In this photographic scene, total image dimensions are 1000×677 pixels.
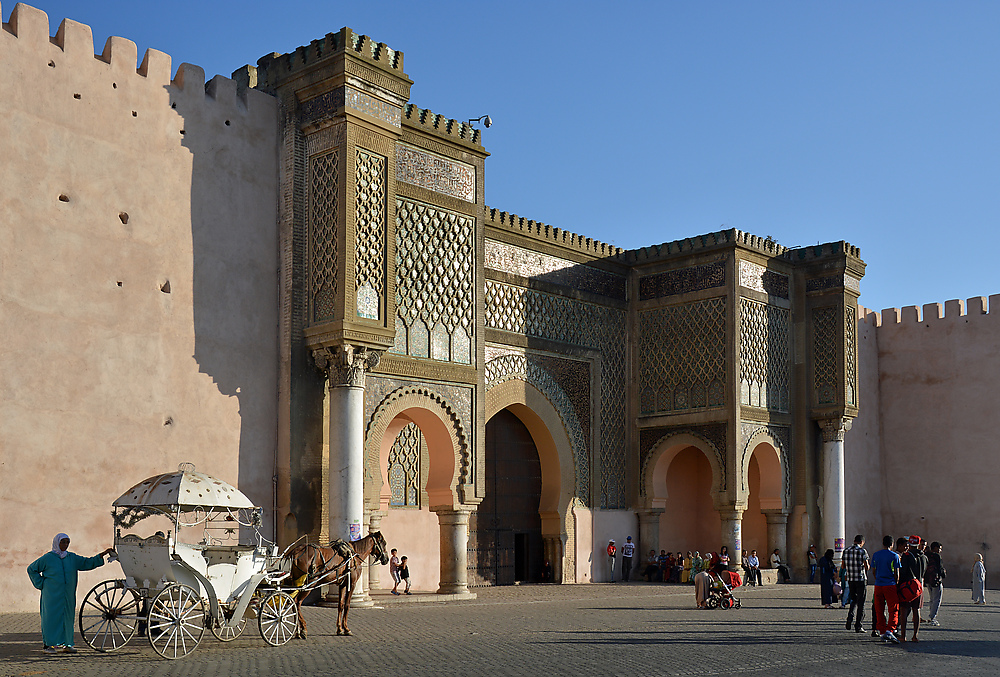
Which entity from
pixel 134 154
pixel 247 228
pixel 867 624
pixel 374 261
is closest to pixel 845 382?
pixel 867 624

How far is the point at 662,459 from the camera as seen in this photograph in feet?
57.5

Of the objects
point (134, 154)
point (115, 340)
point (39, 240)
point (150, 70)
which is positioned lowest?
point (115, 340)

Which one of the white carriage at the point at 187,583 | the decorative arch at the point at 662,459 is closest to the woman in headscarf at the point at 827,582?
the decorative arch at the point at 662,459

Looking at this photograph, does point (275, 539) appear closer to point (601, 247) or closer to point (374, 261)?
point (374, 261)

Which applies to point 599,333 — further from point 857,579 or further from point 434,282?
point 857,579

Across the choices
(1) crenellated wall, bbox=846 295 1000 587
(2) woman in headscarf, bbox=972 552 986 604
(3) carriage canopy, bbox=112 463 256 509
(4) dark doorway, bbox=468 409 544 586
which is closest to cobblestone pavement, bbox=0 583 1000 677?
(3) carriage canopy, bbox=112 463 256 509

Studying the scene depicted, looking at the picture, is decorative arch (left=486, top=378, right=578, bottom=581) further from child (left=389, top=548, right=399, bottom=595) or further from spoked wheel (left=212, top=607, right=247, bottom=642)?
spoked wheel (left=212, top=607, right=247, bottom=642)

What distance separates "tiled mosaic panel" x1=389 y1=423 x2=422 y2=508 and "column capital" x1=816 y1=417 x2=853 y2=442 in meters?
7.45

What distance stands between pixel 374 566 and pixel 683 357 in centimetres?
644

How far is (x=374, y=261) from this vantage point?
11.5 meters

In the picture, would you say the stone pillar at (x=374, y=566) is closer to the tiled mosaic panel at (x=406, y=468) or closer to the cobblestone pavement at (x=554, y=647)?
the tiled mosaic panel at (x=406, y=468)

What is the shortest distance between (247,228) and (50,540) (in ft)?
12.3

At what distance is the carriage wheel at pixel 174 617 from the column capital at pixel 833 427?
13.1 metres

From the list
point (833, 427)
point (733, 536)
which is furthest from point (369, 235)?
point (833, 427)
